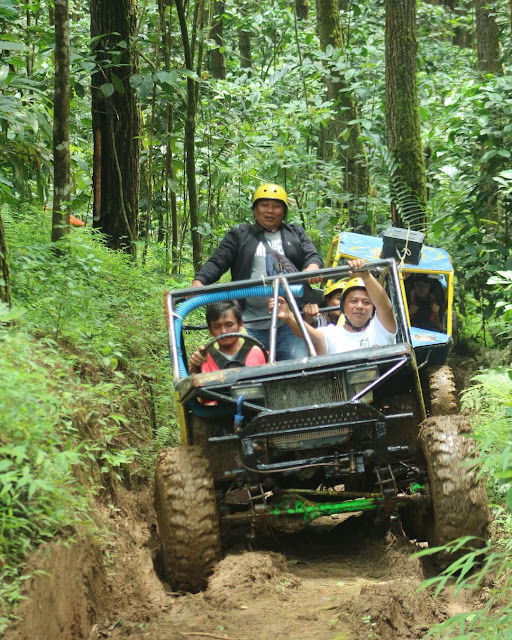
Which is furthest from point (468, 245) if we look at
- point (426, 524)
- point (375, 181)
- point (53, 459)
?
point (53, 459)

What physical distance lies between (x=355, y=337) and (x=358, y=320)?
0.54 feet

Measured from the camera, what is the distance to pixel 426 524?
6227 millimetres

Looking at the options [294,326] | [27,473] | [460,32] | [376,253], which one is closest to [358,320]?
[294,326]

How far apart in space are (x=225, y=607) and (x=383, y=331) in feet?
8.65

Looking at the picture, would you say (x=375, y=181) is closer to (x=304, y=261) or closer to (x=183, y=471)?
(x=304, y=261)

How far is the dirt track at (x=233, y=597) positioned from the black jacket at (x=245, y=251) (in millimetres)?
2503

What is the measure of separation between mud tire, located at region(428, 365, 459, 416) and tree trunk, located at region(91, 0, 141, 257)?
424 centimetres

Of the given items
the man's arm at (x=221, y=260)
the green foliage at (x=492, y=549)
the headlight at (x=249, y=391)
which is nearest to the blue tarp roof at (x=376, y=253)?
the green foliage at (x=492, y=549)

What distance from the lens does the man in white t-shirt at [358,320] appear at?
21.5 feet

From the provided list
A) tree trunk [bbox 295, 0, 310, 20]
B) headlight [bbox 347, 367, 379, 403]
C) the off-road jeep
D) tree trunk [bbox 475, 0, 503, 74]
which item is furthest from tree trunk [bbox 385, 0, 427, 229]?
tree trunk [bbox 295, 0, 310, 20]

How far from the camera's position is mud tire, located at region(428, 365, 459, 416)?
315 inches

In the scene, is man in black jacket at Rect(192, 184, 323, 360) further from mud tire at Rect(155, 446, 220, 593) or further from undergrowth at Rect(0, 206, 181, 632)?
mud tire at Rect(155, 446, 220, 593)

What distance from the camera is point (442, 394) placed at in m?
8.09

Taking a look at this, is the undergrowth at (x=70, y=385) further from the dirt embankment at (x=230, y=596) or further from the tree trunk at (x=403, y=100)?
the tree trunk at (x=403, y=100)
